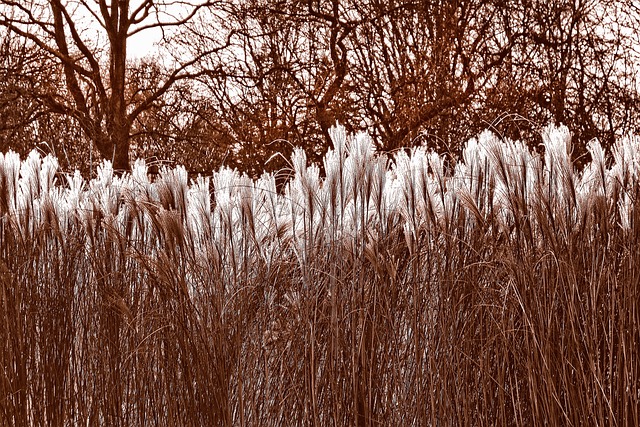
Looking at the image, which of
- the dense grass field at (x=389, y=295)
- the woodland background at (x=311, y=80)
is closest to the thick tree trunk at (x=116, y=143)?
the woodland background at (x=311, y=80)

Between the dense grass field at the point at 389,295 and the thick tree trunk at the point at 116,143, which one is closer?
the dense grass field at the point at 389,295

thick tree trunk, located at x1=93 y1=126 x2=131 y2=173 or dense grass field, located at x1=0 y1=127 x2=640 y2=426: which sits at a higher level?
thick tree trunk, located at x1=93 y1=126 x2=131 y2=173

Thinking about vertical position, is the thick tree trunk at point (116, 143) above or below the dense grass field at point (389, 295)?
above

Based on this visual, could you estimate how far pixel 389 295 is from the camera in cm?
223

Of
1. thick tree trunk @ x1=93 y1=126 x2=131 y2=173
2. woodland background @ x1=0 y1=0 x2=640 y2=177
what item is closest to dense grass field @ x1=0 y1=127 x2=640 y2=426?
woodland background @ x1=0 y1=0 x2=640 y2=177

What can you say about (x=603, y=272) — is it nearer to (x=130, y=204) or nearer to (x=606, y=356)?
(x=606, y=356)

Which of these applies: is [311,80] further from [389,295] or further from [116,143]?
[389,295]

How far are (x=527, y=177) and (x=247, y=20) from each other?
9.45 meters

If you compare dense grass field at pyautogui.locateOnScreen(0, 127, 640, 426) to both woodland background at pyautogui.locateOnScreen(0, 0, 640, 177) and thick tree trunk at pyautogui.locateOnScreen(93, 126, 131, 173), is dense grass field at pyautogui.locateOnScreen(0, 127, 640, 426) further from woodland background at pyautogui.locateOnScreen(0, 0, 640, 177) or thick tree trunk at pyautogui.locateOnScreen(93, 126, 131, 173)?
thick tree trunk at pyautogui.locateOnScreen(93, 126, 131, 173)

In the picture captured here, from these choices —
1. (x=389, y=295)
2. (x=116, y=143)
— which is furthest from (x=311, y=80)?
(x=389, y=295)

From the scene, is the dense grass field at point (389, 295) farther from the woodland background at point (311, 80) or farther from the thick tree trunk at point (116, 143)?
the thick tree trunk at point (116, 143)

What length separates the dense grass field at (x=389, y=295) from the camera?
1.95 metres

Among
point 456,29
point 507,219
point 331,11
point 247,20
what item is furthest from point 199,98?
point 507,219

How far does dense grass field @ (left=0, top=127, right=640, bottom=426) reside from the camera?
195cm
